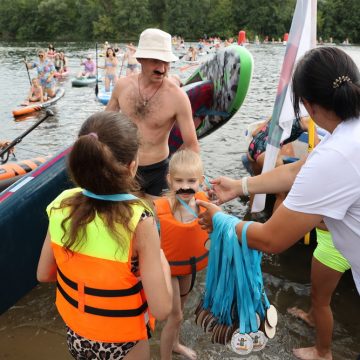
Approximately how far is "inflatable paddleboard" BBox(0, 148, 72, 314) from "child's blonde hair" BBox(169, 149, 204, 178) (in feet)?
4.98

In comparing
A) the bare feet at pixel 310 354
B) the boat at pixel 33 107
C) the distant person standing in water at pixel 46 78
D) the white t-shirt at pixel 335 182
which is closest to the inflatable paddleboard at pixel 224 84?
the bare feet at pixel 310 354

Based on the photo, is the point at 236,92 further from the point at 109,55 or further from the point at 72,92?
the point at 72,92

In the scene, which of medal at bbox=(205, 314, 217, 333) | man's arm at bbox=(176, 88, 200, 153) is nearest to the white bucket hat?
man's arm at bbox=(176, 88, 200, 153)

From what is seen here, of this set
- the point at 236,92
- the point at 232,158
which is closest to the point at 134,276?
the point at 236,92

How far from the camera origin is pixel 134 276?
5.14 ft

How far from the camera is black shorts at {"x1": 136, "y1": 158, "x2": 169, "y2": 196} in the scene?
3.22 metres

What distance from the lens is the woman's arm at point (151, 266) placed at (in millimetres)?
1501

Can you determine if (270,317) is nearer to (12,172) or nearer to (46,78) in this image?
(12,172)

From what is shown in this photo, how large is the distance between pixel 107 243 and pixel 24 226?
6.47 feet

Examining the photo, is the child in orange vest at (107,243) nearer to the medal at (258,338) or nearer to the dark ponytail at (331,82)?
the medal at (258,338)

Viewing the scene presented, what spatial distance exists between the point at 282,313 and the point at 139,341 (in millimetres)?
1868

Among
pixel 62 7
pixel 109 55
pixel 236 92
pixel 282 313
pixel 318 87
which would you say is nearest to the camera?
pixel 318 87

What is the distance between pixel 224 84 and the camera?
192 inches

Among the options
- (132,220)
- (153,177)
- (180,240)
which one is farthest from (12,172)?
(132,220)
